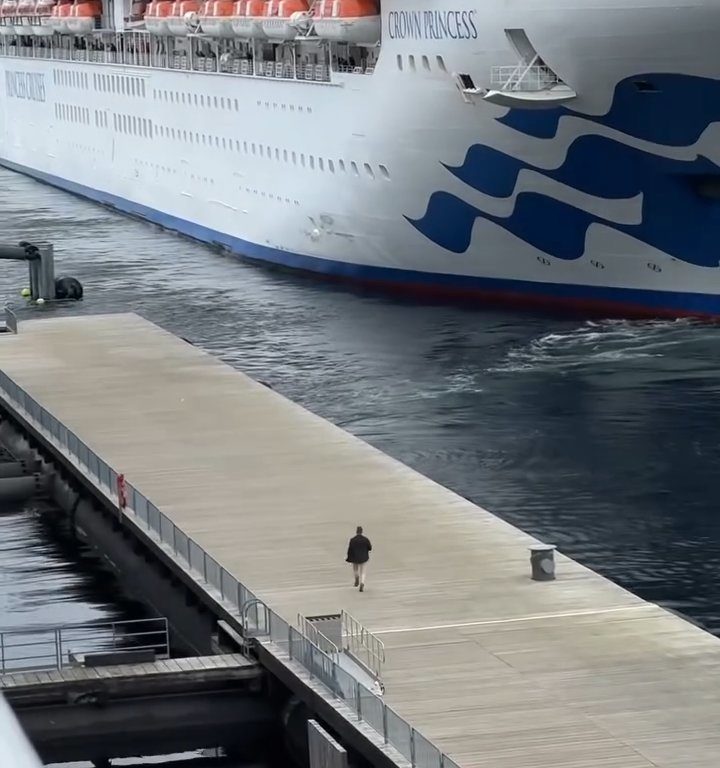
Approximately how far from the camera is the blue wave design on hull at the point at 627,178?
133ft

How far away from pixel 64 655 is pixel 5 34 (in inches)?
2841

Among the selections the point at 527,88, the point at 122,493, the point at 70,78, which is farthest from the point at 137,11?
the point at 122,493

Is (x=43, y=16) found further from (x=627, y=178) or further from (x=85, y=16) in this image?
(x=627, y=178)

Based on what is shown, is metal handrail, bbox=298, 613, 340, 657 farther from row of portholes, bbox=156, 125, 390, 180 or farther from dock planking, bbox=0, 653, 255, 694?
row of portholes, bbox=156, 125, 390, 180

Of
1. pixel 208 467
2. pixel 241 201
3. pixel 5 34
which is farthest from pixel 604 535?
pixel 5 34

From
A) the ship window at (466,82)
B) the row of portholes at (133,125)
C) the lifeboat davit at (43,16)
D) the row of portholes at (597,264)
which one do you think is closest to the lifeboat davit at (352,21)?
the ship window at (466,82)

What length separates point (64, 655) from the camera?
23.2 m

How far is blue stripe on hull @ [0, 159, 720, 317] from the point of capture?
43.2 meters

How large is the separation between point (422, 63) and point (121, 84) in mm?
27811

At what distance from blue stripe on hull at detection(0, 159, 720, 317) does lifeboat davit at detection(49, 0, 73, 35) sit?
24.1 m

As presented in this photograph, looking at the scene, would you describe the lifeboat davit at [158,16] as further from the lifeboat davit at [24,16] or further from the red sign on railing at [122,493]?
the red sign on railing at [122,493]

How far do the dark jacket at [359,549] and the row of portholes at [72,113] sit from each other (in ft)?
189

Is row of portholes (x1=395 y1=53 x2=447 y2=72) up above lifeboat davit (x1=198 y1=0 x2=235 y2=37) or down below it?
below

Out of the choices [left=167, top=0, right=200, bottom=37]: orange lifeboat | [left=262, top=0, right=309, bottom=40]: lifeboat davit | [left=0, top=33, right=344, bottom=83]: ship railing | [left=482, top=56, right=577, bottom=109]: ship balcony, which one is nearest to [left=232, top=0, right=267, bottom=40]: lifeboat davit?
[left=262, top=0, right=309, bottom=40]: lifeboat davit
